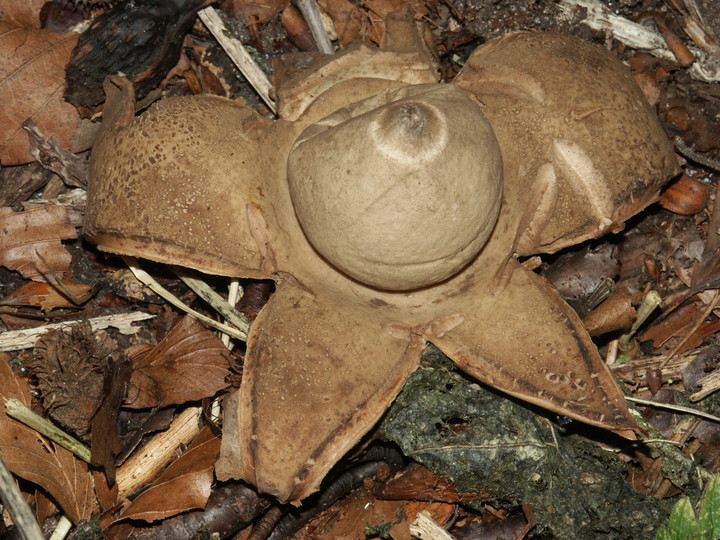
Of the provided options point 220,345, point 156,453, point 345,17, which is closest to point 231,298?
point 220,345

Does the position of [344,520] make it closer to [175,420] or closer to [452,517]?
[452,517]

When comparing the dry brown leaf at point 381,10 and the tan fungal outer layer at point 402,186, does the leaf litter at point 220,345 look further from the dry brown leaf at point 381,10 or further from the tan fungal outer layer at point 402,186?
the tan fungal outer layer at point 402,186

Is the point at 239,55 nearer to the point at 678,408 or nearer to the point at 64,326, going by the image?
the point at 64,326

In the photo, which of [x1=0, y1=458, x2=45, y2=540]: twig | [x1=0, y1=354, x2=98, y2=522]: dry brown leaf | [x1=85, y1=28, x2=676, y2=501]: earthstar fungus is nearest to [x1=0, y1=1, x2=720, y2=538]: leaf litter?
[x1=0, y1=354, x2=98, y2=522]: dry brown leaf

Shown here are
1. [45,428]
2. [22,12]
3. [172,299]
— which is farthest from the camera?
[22,12]

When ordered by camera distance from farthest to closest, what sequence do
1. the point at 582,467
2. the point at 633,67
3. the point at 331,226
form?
the point at 633,67
the point at 582,467
the point at 331,226

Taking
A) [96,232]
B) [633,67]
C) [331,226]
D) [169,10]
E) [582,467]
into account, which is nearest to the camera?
[331,226]

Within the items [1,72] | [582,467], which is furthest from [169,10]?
[582,467]
